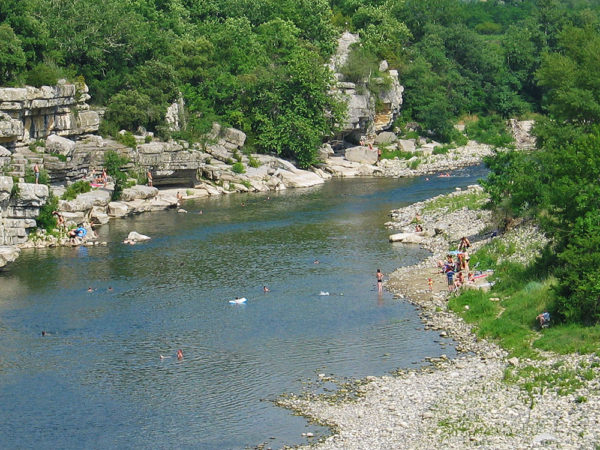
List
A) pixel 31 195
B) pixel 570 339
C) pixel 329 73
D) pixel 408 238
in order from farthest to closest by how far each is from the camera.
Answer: pixel 329 73
pixel 31 195
pixel 408 238
pixel 570 339

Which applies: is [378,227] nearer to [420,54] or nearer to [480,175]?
[480,175]

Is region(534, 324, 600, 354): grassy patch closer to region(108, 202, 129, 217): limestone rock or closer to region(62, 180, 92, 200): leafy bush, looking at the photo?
region(62, 180, 92, 200): leafy bush

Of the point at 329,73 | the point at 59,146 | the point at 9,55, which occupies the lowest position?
the point at 59,146

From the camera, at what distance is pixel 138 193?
8006cm

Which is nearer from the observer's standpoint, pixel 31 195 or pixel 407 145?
pixel 31 195

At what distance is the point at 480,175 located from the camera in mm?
92875

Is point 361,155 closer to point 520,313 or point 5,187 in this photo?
point 5,187

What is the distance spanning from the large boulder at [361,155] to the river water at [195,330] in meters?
28.0

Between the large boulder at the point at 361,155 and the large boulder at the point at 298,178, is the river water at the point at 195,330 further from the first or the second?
the large boulder at the point at 361,155

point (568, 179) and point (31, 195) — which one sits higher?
point (568, 179)

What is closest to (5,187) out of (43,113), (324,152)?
(43,113)

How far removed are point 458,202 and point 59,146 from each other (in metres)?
32.0

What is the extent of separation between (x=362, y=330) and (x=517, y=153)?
20.6 m

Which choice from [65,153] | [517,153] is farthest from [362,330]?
[65,153]
